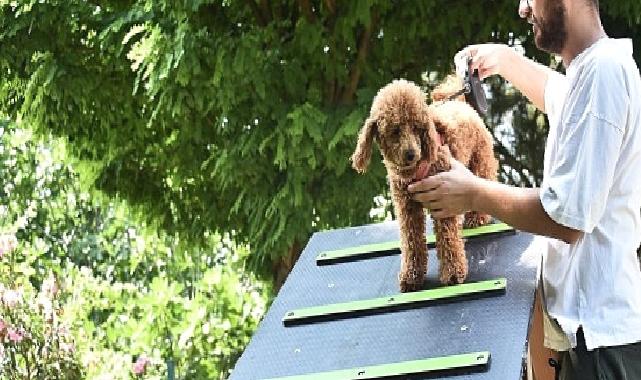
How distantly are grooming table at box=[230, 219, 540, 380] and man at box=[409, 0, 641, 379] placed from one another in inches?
5.3

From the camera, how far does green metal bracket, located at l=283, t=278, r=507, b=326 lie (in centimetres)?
247

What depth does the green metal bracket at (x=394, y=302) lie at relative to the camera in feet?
8.11

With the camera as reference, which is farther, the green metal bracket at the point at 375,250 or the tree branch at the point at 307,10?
the tree branch at the point at 307,10

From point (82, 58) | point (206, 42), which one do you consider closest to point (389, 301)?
point (206, 42)

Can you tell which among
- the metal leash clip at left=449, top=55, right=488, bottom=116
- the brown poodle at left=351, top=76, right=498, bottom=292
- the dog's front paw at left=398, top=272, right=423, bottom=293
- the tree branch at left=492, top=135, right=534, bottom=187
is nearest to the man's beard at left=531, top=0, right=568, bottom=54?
the brown poodle at left=351, top=76, right=498, bottom=292

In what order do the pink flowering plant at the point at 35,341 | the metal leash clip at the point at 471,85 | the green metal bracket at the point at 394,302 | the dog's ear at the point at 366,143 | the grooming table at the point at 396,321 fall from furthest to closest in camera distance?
1. the pink flowering plant at the point at 35,341
2. the metal leash clip at the point at 471,85
3. the green metal bracket at the point at 394,302
4. the dog's ear at the point at 366,143
5. the grooming table at the point at 396,321

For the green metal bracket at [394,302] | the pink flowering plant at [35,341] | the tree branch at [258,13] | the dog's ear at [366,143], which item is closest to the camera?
the dog's ear at [366,143]

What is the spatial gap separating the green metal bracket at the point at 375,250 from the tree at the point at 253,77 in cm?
111

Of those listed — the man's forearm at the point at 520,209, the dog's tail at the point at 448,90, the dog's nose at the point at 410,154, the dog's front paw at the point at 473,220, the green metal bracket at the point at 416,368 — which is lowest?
the green metal bracket at the point at 416,368

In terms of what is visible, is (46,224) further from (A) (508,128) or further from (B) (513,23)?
(B) (513,23)

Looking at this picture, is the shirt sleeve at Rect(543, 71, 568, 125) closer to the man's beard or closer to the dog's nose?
the man's beard

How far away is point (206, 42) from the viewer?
4.17m

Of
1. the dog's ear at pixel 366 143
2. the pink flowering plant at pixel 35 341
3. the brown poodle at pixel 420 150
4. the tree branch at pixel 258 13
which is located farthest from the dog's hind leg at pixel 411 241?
the pink flowering plant at pixel 35 341

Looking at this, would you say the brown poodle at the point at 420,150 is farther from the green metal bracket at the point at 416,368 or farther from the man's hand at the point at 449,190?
the green metal bracket at the point at 416,368
